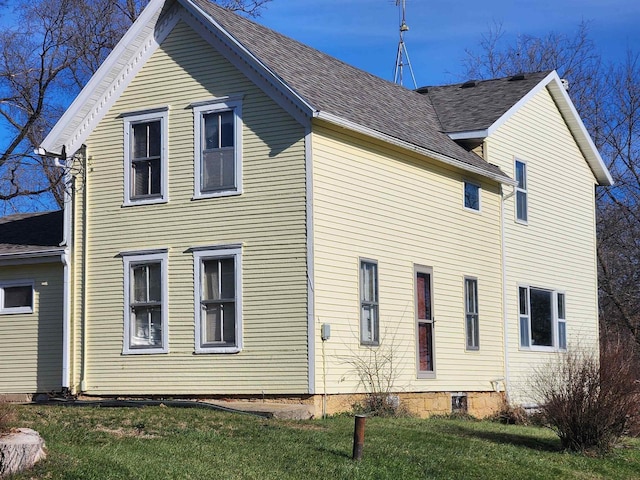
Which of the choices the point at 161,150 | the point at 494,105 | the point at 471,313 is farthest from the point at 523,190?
the point at 161,150

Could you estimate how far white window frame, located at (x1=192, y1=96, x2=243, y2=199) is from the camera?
19.1 metres

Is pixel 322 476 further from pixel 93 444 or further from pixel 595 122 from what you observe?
pixel 595 122

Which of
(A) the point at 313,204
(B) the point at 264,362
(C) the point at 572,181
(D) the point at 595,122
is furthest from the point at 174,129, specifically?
(D) the point at 595,122

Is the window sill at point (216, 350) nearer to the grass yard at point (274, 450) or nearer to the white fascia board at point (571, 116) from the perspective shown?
the grass yard at point (274, 450)

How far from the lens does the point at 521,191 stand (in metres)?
25.7

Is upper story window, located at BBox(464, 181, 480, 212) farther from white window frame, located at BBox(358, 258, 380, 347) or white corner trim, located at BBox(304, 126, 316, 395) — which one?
white corner trim, located at BBox(304, 126, 316, 395)

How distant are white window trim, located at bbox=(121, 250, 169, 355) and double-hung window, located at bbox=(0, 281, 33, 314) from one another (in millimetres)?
3022

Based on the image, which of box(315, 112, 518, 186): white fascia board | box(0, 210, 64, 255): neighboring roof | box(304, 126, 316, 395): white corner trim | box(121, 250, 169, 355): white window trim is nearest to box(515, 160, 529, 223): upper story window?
box(315, 112, 518, 186): white fascia board

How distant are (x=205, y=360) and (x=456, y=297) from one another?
6.26m

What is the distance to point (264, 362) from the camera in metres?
18.5

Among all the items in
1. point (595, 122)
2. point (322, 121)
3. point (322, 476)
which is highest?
point (595, 122)

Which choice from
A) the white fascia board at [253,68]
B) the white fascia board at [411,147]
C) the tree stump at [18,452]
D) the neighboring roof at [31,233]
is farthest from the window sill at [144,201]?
the tree stump at [18,452]

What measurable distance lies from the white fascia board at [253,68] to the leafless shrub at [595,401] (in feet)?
20.5

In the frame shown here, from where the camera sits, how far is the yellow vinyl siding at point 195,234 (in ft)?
60.5
